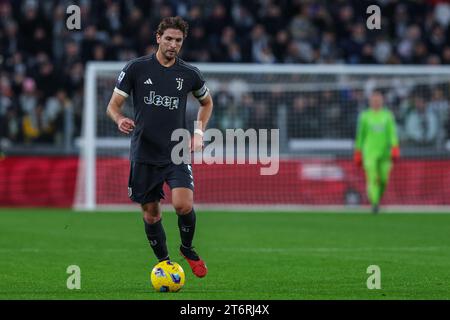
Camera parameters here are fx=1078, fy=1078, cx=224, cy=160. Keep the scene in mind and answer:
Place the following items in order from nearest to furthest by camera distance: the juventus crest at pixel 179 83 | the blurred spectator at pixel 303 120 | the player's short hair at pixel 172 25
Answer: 1. the player's short hair at pixel 172 25
2. the juventus crest at pixel 179 83
3. the blurred spectator at pixel 303 120

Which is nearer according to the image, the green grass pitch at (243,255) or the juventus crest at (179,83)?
the green grass pitch at (243,255)

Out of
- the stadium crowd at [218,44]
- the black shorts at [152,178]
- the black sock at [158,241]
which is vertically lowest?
the black sock at [158,241]

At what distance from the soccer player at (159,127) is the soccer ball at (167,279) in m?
0.41

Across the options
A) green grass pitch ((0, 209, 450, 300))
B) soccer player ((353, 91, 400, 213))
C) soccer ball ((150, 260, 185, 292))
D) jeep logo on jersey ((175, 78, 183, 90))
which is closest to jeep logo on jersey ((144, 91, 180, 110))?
jeep logo on jersey ((175, 78, 183, 90))

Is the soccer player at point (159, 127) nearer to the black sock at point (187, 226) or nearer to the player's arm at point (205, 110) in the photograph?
the black sock at point (187, 226)

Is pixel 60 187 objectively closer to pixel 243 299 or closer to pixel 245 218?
pixel 245 218

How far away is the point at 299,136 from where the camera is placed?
22.8m

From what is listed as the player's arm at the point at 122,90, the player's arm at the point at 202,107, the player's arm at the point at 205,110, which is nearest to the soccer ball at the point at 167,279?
the player's arm at the point at 202,107

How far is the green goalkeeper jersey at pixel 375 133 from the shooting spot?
2055cm

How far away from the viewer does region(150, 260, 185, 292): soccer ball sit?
886 centimetres

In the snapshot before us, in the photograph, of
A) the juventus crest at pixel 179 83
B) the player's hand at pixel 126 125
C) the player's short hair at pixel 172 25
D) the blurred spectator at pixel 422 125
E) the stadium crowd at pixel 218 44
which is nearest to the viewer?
the player's hand at pixel 126 125

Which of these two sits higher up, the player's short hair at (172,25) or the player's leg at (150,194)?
the player's short hair at (172,25)

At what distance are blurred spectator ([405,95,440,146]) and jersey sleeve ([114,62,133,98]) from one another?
14240 millimetres

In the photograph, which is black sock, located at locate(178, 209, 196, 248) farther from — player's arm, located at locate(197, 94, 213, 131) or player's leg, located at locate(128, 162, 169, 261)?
player's arm, located at locate(197, 94, 213, 131)
